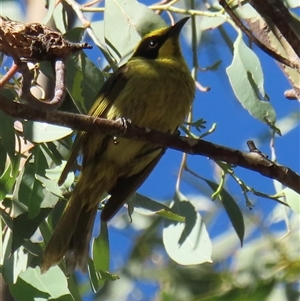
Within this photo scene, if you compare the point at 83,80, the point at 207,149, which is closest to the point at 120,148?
the point at 83,80

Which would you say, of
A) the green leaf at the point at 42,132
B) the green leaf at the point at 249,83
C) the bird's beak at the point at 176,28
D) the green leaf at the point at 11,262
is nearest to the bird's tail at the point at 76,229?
the green leaf at the point at 11,262

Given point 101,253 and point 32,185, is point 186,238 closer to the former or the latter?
point 101,253

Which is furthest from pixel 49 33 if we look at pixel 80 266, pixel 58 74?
pixel 80 266

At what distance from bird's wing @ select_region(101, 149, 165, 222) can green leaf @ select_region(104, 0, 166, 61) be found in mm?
371

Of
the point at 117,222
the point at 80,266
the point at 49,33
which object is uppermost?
the point at 49,33

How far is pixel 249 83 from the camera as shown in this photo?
2438 millimetres

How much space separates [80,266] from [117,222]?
1.35m

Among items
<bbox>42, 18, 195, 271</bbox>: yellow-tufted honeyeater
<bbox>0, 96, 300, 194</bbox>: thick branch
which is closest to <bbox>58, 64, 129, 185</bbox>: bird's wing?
<bbox>42, 18, 195, 271</bbox>: yellow-tufted honeyeater

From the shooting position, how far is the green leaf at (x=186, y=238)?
8.43 feet

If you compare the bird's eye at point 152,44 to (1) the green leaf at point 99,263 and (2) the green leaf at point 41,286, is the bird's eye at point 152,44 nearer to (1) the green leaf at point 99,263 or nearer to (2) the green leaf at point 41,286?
(1) the green leaf at point 99,263

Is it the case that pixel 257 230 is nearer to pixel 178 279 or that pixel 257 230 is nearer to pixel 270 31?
pixel 178 279

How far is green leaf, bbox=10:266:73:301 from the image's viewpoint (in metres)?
2.47

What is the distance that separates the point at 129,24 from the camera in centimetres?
265

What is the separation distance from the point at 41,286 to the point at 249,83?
905 millimetres
